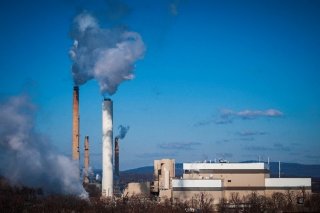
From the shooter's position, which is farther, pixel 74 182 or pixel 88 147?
pixel 88 147

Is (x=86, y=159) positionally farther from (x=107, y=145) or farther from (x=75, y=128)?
(x=107, y=145)

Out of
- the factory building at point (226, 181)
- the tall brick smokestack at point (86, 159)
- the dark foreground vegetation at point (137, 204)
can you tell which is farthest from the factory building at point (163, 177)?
the tall brick smokestack at point (86, 159)

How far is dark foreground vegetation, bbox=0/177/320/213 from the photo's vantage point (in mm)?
41688

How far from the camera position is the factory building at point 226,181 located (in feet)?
156

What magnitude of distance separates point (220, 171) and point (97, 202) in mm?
13599

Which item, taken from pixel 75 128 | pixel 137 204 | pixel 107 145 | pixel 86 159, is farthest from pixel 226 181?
pixel 86 159

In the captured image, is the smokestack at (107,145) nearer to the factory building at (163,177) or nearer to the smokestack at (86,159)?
the factory building at (163,177)

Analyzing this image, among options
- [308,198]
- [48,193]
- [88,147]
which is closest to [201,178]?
[308,198]

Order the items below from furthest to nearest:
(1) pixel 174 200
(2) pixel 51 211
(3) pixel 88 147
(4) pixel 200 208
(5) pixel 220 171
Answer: (3) pixel 88 147 < (5) pixel 220 171 < (1) pixel 174 200 < (4) pixel 200 208 < (2) pixel 51 211

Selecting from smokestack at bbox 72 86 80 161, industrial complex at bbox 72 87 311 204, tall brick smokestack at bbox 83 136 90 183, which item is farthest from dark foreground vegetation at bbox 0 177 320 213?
tall brick smokestack at bbox 83 136 90 183

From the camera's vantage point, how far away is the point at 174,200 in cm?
4700

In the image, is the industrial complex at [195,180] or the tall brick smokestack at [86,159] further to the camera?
the tall brick smokestack at [86,159]

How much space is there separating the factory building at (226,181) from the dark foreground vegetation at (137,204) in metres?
1.05

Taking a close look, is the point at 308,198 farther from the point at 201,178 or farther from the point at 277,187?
the point at 201,178
